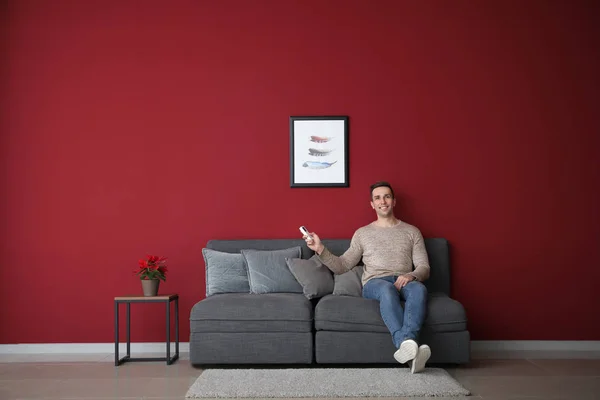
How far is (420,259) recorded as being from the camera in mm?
4844

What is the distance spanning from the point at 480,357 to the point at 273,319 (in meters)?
1.59

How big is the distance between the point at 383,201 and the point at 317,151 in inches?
28.6

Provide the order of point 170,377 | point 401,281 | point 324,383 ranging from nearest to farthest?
1. point 324,383
2. point 170,377
3. point 401,281

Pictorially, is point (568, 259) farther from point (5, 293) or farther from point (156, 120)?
point (5, 293)

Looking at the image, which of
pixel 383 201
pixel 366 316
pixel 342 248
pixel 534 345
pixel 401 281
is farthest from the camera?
pixel 534 345

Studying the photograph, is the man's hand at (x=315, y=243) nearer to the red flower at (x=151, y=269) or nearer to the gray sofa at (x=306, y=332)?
the gray sofa at (x=306, y=332)

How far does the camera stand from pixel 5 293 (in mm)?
5309

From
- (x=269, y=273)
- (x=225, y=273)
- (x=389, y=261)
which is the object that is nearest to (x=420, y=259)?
(x=389, y=261)

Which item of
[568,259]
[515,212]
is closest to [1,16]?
[515,212]

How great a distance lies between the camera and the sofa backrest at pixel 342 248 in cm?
511

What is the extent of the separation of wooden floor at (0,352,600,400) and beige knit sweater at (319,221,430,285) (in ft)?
2.52

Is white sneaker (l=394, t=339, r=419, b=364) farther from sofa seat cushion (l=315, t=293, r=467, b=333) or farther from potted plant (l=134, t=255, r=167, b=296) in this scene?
potted plant (l=134, t=255, r=167, b=296)

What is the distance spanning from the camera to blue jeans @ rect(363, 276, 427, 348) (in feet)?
13.7

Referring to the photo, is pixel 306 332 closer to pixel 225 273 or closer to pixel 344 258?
pixel 344 258
